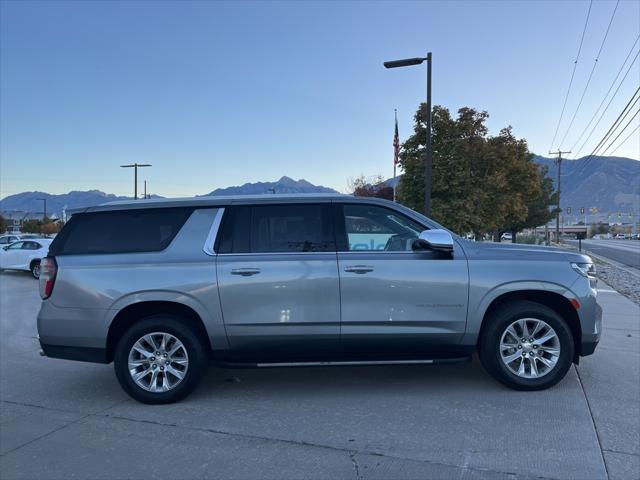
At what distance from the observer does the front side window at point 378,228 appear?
15.3 feet

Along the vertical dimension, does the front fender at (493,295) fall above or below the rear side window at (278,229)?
below

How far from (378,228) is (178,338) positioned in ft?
7.10

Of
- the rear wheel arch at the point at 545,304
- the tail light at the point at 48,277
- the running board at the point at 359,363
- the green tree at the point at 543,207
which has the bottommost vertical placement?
the running board at the point at 359,363

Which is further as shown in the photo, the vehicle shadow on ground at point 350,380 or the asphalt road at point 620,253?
the asphalt road at point 620,253

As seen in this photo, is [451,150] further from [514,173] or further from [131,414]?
[131,414]

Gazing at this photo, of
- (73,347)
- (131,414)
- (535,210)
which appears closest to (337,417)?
(131,414)

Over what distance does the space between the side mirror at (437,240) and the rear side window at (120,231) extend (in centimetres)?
221

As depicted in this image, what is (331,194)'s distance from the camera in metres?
4.86

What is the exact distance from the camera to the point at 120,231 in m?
4.68

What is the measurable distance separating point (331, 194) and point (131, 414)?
2.74m

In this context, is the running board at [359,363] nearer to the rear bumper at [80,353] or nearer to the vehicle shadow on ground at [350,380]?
the vehicle shadow on ground at [350,380]

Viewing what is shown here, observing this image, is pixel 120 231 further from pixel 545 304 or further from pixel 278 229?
pixel 545 304

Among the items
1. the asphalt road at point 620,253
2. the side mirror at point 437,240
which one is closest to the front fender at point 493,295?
the side mirror at point 437,240

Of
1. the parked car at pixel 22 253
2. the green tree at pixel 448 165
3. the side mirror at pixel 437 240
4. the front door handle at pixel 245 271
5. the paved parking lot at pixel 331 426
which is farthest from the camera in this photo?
the green tree at pixel 448 165
